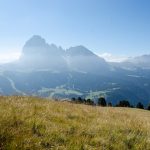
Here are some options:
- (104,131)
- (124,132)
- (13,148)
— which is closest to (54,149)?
(13,148)

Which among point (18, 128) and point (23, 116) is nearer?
point (18, 128)

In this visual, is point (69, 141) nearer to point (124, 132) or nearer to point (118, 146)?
point (118, 146)

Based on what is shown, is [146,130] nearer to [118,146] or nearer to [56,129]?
[118,146]

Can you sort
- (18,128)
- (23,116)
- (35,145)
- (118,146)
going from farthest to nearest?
(23,116), (118,146), (18,128), (35,145)

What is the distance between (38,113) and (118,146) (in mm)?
3573

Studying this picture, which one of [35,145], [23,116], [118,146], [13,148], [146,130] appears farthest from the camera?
[146,130]

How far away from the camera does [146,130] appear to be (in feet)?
38.9

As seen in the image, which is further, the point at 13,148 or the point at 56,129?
the point at 56,129

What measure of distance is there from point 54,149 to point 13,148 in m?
1.13

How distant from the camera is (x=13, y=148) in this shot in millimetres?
7250

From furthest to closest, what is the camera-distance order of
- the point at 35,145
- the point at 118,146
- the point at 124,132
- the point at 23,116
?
the point at 124,132 < the point at 23,116 < the point at 118,146 < the point at 35,145

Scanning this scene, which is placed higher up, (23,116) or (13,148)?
(23,116)

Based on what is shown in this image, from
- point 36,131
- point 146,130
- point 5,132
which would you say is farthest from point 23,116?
point 146,130

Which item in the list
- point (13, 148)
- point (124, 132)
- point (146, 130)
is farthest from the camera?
point (146, 130)
